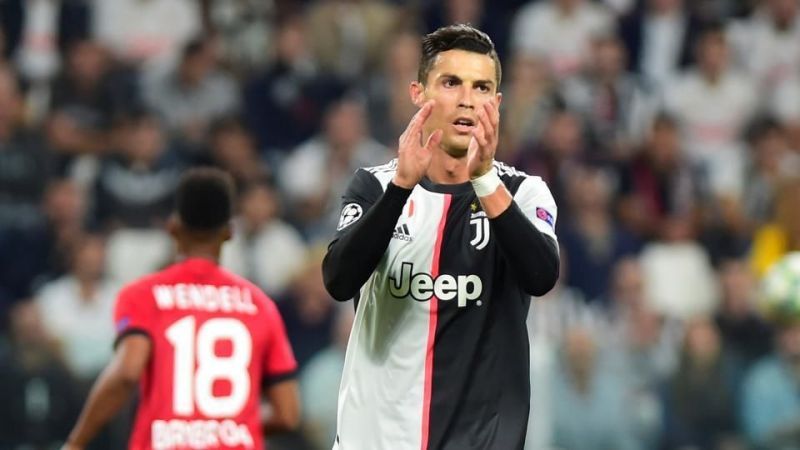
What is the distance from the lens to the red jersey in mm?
6418

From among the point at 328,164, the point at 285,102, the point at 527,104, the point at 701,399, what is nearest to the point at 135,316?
the point at 701,399

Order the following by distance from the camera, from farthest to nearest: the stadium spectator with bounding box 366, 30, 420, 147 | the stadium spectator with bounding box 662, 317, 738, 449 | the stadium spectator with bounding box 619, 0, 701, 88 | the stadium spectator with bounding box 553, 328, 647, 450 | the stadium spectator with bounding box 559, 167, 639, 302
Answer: the stadium spectator with bounding box 619, 0, 701, 88 → the stadium spectator with bounding box 366, 30, 420, 147 → the stadium spectator with bounding box 559, 167, 639, 302 → the stadium spectator with bounding box 662, 317, 738, 449 → the stadium spectator with bounding box 553, 328, 647, 450

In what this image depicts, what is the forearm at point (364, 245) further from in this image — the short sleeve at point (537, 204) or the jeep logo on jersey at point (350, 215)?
the short sleeve at point (537, 204)

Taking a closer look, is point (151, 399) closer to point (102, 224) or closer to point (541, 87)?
point (102, 224)

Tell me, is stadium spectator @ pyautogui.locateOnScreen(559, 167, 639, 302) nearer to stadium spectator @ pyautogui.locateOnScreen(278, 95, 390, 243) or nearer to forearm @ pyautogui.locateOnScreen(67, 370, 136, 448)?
stadium spectator @ pyautogui.locateOnScreen(278, 95, 390, 243)

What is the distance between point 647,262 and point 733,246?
765mm

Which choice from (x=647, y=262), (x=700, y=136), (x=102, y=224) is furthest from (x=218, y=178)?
(x=700, y=136)

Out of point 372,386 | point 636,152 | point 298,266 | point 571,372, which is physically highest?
point 636,152

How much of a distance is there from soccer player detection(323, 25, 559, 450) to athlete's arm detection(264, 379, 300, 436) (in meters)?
1.33

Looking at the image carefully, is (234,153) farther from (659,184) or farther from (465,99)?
(465,99)

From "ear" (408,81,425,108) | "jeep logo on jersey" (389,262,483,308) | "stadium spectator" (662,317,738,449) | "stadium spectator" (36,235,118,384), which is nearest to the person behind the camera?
"jeep logo on jersey" (389,262,483,308)

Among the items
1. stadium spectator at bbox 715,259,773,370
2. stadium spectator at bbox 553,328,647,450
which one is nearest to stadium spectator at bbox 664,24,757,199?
stadium spectator at bbox 715,259,773,370

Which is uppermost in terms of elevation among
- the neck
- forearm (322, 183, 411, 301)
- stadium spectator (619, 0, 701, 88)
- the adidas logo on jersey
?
stadium spectator (619, 0, 701, 88)

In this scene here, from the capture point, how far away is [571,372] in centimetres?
1071
